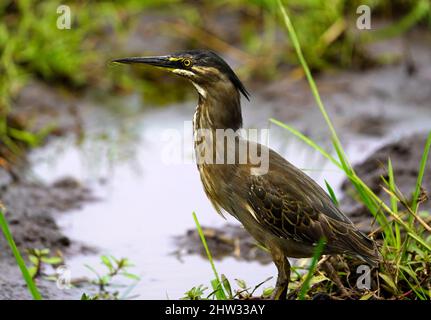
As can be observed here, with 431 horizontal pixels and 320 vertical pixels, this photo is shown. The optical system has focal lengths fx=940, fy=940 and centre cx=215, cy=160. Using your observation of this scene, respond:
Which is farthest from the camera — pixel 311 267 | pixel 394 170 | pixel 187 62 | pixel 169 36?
pixel 169 36

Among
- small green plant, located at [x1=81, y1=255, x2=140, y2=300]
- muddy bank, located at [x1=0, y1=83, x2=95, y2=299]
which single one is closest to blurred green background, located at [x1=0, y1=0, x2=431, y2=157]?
muddy bank, located at [x1=0, y1=83, x2=95, y2=299]

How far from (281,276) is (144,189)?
2.99 metres

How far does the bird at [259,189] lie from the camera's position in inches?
205

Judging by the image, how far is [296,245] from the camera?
208 inches

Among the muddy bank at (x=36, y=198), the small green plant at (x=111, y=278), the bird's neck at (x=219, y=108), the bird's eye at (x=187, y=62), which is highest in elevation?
the bird's eye at (x=187, y=62)

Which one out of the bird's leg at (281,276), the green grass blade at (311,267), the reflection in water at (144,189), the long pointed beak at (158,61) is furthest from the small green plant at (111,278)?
the green grass blade at (311,267)

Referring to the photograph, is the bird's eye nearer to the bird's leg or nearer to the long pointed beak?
the long pointed beak

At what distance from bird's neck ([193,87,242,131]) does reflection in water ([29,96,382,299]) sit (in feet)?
3.90

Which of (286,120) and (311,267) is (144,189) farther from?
(311,267)

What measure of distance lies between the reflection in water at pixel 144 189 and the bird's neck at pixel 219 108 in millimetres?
1190

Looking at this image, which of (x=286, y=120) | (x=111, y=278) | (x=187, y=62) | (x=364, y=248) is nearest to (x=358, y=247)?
(x=364, y=248)

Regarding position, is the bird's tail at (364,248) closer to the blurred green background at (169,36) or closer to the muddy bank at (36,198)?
the muddy bank at (36,198)

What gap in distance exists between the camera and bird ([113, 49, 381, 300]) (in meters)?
5.21

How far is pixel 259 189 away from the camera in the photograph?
527 cm
